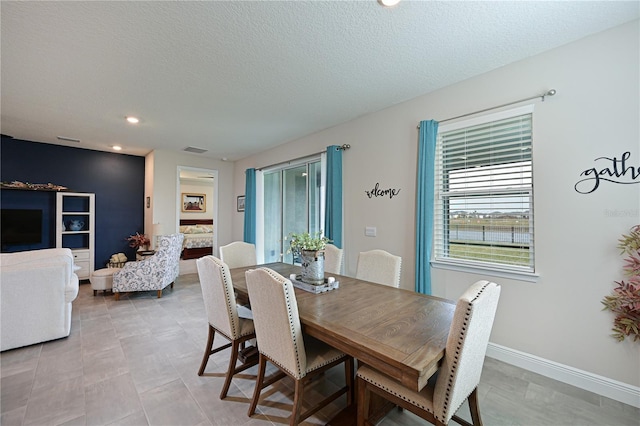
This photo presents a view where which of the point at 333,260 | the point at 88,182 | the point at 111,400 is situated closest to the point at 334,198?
the point at 333,260

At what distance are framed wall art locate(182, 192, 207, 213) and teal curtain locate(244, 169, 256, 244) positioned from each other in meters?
4.49

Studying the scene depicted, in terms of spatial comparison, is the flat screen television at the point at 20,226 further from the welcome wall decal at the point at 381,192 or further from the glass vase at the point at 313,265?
the welcome wall decal at the point at 381,192

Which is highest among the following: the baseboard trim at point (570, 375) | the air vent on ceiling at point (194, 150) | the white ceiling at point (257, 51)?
the white ceiling at point (257, 51)

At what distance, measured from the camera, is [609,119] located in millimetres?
1996

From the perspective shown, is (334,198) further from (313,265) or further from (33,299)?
(33,299)

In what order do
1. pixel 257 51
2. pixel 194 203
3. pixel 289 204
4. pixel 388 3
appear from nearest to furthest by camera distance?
pixel 388 3
pixel 257 51
pixel 289 204
pixel 194 203

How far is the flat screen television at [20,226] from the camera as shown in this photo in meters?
4.63

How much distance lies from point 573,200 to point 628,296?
0.74 m

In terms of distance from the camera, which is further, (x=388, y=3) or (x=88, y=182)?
(x=88, y=182)

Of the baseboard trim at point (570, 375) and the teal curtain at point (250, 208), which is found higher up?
the teal curtain at point (250, 208)

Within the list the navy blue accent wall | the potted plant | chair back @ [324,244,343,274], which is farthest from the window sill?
the navy blue accent wall

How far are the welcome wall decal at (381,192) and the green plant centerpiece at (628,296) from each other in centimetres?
189

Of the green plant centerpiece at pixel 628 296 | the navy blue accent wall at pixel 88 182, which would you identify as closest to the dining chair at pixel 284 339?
the green plant centerpiece at pixel 628 296

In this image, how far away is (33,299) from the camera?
2768 mm
